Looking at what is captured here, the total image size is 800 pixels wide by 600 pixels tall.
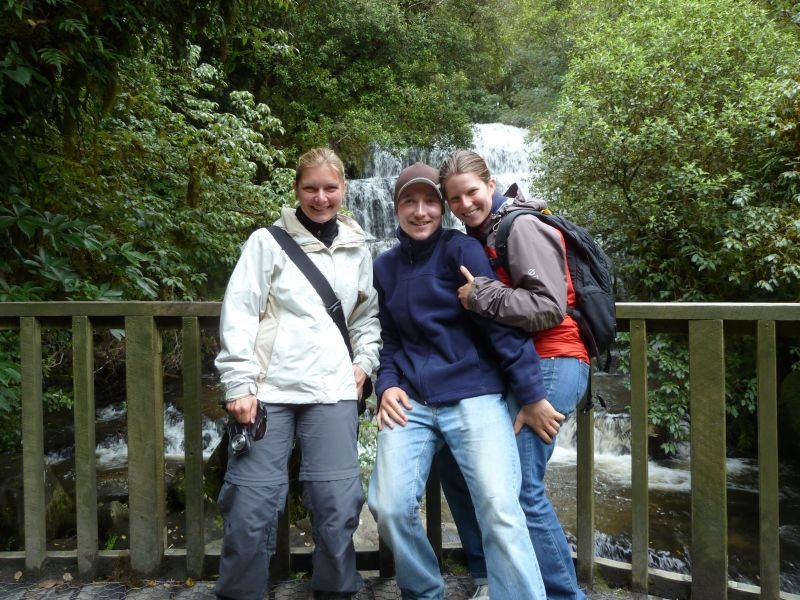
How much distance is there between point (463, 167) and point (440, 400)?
0.87 meters

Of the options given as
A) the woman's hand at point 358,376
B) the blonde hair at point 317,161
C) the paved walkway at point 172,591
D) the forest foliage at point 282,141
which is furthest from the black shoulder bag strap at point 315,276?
the forest foliage at point 282,141

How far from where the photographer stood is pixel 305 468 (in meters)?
2.25

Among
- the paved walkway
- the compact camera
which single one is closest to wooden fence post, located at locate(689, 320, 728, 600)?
the paved walkway

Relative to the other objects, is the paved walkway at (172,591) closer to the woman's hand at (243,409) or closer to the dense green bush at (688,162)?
the woman's hand at (243,409)

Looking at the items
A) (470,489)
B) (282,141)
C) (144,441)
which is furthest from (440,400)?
(282,141)

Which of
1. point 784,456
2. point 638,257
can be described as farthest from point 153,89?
point 784,456

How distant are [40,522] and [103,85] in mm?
2511

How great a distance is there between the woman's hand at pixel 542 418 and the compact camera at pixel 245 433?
931 mm

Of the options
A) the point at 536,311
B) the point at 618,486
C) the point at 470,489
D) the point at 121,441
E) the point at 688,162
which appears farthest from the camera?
the point at 688,162

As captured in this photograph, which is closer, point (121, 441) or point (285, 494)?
point (285, 494)

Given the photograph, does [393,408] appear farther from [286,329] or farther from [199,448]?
[199,448]

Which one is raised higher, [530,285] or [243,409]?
[530,285]

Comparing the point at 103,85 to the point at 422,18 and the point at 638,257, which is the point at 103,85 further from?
the point at 422,18

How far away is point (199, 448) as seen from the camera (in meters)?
2.58
